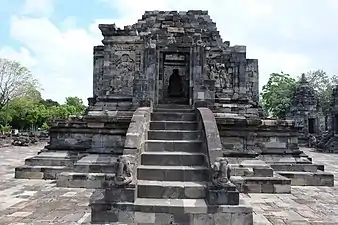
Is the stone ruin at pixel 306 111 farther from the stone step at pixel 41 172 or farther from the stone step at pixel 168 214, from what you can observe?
the stone step at pixel 168 214

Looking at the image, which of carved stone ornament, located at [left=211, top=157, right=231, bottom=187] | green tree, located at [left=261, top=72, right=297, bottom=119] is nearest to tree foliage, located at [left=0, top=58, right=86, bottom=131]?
green tree, located at [left=261, top=72, right=297, bottom=119]

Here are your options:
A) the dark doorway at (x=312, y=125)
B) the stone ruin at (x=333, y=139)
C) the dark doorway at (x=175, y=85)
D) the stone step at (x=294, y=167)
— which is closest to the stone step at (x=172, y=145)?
the stone step at (x=294, y=167)

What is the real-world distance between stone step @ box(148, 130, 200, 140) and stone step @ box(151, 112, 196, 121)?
3.61 feet

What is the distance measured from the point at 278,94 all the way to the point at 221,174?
45516 millimetres

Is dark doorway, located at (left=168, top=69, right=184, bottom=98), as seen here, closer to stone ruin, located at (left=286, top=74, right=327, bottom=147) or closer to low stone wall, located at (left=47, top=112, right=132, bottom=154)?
low stone wall, located at (left=47, top=112, right=132, bottom=154)

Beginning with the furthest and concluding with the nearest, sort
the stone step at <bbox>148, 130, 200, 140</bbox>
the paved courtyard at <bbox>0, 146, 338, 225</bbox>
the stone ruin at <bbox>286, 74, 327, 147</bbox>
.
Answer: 1. the stone ruin at <bbox>286, 74, 327, 147</bbox>
2. the stone step at <bbox>148, 130, 200, 140</bbox>
3. the paved courtyard at <bbox>0, 146, 338, 225</bbox>

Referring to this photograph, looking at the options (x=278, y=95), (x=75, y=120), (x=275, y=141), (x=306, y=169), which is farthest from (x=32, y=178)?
(x=278, y=95)

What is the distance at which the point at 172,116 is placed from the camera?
9.67 m

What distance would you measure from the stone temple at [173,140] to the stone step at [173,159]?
2 cm

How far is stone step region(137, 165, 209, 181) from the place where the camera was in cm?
672

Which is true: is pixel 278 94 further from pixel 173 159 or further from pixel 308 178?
pixel 173 159

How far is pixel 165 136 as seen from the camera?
27.6 ft

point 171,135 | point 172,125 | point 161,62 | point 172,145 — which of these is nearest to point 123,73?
point 161,62

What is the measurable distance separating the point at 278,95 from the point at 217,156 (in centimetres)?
4478
